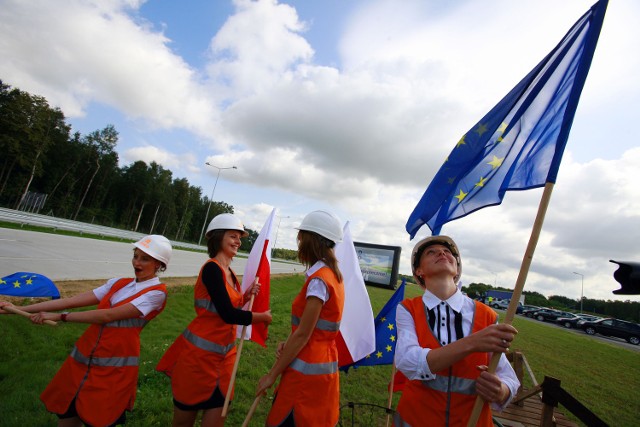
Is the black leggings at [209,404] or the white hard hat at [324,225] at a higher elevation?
the white hard hat at [324,225]

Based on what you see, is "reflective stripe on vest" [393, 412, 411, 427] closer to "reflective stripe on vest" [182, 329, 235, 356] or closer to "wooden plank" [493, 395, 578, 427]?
"reflective stripe on vest" [182, 329, 235, 356]

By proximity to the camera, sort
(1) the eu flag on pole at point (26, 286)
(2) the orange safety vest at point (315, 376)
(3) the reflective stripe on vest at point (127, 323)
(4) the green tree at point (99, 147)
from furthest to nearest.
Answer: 1. (4) the green tree at point (99, 147)
2. (1) the eu flag on pole at point (26, 286)
3. (3) the reflective stripe on vest at point (127, 323)
4. (2) the orange safety vest at point (315, 376)

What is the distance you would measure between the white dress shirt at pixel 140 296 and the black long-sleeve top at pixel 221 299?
43cm

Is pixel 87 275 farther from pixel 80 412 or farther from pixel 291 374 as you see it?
pixel 291 374

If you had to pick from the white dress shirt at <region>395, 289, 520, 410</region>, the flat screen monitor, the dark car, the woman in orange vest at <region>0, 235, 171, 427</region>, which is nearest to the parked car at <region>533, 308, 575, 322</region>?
the dark car

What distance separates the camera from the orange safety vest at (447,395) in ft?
6.01

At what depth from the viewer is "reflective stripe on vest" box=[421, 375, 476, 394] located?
1.84 metres

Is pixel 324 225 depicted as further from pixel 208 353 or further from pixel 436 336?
pixel 208 353

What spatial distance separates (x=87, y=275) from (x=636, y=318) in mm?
93504

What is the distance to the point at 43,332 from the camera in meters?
5.85

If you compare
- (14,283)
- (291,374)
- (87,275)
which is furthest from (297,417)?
(87,275)

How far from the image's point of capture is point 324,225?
2.55 m

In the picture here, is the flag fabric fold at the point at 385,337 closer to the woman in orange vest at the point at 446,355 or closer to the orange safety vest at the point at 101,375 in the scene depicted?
the woman in orange vest at the point at 446,355

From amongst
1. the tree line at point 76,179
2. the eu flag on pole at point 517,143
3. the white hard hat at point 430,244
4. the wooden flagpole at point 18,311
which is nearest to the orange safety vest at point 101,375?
the wooden flagpole at point 18,311
